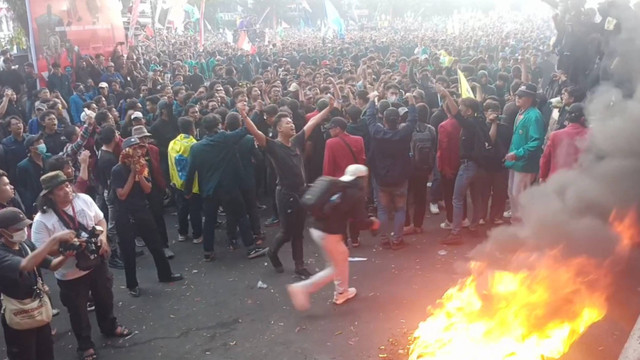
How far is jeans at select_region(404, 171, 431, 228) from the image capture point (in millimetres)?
8195

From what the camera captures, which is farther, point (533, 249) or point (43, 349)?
point (533, 249)

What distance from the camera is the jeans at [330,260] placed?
234 inches

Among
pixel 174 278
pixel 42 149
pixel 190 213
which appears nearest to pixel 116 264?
pixel 174 278

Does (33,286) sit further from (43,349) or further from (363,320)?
(363,320)

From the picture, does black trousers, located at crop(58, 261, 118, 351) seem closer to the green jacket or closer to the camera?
the camera

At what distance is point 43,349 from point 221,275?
2910 mm

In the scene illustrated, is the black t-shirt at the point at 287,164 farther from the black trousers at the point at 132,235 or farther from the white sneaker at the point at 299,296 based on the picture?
the black trousers at the point at 132,235

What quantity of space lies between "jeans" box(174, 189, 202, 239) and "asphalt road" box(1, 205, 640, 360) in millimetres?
807

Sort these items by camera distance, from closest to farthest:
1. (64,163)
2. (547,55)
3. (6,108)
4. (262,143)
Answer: (64,163) < (262,143) < (6,108) < (547,55)

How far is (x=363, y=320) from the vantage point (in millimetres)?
5973

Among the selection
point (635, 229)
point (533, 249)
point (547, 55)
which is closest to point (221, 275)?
point (533, 249)

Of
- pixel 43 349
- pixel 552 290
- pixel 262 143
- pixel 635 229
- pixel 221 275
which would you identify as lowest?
pixel 221 275

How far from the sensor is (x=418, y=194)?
27.1ft

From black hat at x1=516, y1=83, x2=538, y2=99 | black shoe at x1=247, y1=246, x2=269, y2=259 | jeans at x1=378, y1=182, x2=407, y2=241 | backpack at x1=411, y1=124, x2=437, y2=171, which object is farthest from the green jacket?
black shoe at x1=247, y1=246, x2=269, y2=259
